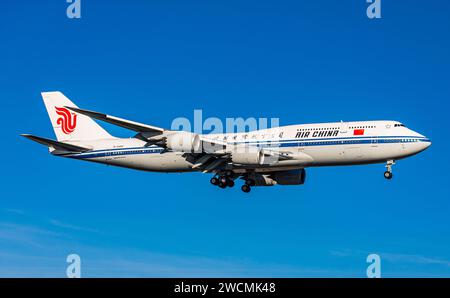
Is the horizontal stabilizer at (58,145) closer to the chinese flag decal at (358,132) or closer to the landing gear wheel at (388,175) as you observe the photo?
the chinese flag decal at (358,132)

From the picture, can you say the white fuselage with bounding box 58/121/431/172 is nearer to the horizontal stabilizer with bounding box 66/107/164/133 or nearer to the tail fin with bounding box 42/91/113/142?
the horizontal stabilizer with bounding box 66/107/164/133

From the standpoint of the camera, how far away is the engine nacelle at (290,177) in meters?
71.2

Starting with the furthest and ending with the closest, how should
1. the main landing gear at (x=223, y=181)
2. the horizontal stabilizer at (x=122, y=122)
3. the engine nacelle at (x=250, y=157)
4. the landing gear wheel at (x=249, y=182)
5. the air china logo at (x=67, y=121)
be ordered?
the air china logo at (x=67, y=121) → the landing gear wheel at (x=249, y=182) → the main landing gear at (x=223, y=181) → the engine nacelle at (x=250, y=157) → the horizontal stabilizer at (x=122, y=122)

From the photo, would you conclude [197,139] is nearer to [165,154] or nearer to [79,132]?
[165,154]

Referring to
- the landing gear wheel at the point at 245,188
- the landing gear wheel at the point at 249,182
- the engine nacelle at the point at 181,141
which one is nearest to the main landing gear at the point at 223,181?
the landing gear wheel at the point at 245,188

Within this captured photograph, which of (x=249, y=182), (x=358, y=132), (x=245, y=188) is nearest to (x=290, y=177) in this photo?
(x=249, y=182)

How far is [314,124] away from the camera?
219ft

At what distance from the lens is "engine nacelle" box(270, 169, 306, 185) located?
2803 inches

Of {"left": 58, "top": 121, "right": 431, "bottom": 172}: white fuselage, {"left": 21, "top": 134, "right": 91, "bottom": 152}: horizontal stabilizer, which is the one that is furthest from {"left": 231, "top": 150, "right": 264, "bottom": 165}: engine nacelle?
{"left": 21, "top": 134, "right": 91, "bottom": 152}: horizontal stabilizer

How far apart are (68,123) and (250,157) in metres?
21.0

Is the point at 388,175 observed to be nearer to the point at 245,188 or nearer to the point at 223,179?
the point at 245,188

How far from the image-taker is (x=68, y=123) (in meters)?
77.5

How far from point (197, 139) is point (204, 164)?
341 cm
